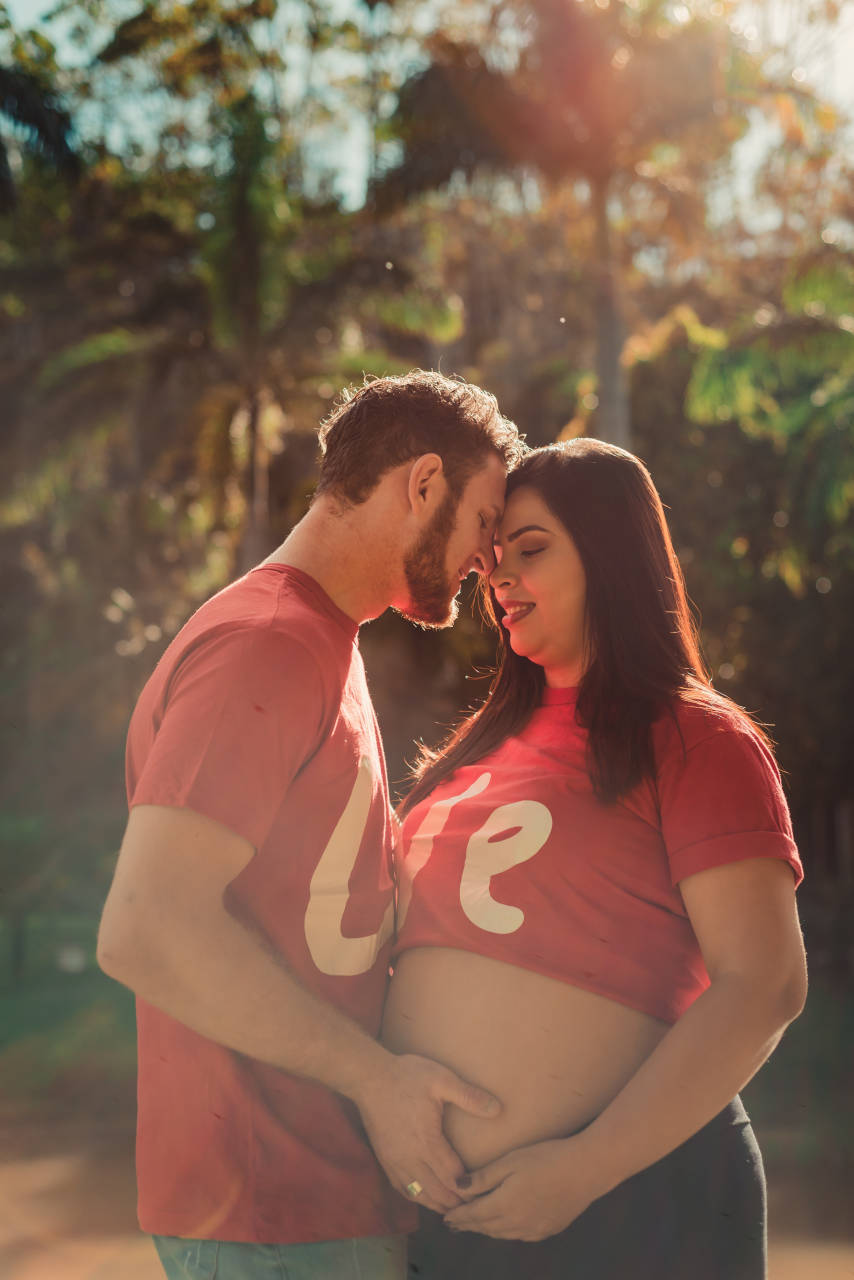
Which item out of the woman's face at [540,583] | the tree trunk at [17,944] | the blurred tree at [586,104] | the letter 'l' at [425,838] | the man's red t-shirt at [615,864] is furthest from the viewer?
the tree trunk at [17,944]

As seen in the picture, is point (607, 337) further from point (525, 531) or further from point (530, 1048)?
point (530, 1048)

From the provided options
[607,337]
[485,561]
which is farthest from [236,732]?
[607,337]

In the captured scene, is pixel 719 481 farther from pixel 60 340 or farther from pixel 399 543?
pixel 399 543

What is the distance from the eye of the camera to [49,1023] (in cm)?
1145

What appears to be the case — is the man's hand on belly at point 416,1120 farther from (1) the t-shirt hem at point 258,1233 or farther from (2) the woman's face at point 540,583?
(2) the woman's face at point 540,583

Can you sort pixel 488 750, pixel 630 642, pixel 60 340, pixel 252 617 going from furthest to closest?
pixel 60 340 → pixel 488 750 → pixel 630 642 → pixel 252 617

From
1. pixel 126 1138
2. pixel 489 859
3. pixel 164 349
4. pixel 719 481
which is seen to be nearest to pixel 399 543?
pixel 489 859

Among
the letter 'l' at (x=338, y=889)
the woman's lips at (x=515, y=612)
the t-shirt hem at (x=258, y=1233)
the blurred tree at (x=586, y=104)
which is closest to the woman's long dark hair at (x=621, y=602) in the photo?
the woman's lips at (x=515, y=612)

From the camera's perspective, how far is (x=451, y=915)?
1.95 m

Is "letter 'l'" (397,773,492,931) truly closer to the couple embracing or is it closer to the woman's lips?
the couple embracing

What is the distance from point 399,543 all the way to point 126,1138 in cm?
743

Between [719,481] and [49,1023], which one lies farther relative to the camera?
[719,481]

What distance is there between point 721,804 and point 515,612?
0.65 meters

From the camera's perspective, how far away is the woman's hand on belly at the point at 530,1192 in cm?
169
